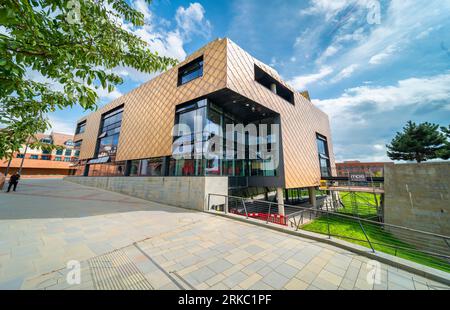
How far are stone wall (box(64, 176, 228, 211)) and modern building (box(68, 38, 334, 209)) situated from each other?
1.30 ft

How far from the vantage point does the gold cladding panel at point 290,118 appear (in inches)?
395

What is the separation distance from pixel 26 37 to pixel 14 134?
5.70 feet

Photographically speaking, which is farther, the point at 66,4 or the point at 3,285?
the point at 3,285

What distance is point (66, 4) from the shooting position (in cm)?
166

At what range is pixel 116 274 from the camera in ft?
8.85

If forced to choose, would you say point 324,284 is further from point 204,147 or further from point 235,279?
point 204,147

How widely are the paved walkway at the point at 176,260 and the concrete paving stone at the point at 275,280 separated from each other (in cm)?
2

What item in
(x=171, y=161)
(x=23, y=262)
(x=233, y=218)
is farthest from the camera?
(x=171, y=161)

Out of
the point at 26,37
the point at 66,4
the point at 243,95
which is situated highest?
the point at 243,95

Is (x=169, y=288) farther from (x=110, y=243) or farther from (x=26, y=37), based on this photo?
(x=26, y=37)

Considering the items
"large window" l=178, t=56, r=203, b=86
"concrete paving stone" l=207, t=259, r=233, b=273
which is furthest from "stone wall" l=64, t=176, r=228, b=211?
"large window" l=178, t=56, r=203, b=86

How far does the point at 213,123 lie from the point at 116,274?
30.0ft

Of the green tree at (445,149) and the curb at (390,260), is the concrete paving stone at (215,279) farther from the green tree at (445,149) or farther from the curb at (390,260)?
the green tree at (445,149)
